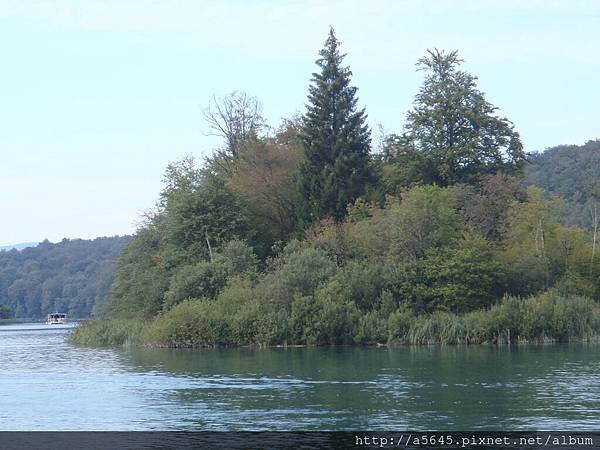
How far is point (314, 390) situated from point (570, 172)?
308 feet

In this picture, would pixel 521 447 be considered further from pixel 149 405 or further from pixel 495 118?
pixel 495 118

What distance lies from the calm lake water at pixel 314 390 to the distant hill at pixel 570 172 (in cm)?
6333

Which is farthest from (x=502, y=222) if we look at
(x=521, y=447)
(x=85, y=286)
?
(x=85, y=286)

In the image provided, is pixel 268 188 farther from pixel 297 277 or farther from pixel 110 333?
pixel 297 277

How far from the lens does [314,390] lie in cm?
3550

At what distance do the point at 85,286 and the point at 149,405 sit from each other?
17020cm

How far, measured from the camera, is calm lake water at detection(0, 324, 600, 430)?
92.1 feet

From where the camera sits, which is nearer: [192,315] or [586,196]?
[192,315]

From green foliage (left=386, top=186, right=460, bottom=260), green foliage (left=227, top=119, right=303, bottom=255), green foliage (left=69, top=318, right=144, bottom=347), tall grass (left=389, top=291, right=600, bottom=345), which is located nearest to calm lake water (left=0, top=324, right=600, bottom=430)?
tall grass (left=389, top=291, right=600, bottom=345)

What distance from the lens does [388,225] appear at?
218ft

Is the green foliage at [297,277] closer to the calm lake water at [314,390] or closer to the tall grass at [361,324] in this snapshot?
the tall grass at [361,324]

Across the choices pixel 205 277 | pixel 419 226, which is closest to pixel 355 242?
pixel 419 226

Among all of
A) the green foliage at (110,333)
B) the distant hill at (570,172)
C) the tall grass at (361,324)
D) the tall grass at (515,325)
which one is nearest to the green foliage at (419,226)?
the tall grass at (361,324)

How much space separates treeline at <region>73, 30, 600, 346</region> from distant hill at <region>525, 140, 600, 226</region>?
105ft
